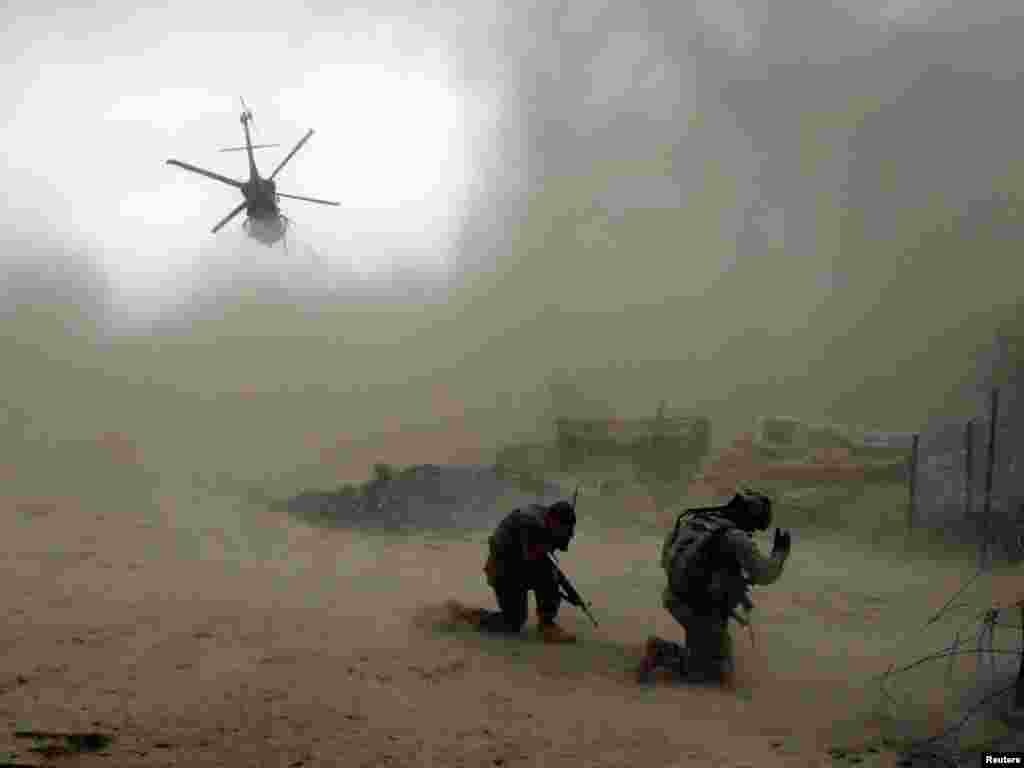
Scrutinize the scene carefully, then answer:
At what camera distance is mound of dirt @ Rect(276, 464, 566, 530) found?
12008 millimetres

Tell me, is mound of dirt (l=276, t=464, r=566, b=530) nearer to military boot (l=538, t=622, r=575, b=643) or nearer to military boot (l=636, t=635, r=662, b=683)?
military boot (l=538, t=622, r=575, b=643)

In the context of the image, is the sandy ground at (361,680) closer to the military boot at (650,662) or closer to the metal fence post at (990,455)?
the military boot at (650,662)

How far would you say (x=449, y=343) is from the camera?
2678 centimetres

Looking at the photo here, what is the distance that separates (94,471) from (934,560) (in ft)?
42.5

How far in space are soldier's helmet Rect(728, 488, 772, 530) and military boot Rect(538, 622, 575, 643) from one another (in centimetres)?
148

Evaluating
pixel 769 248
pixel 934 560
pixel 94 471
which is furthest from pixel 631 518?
pixel 769 248

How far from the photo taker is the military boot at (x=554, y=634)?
21.8 ft

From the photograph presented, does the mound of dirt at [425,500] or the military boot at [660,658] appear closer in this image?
the military boot at [660,658]

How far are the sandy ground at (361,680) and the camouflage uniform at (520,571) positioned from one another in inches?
9.7

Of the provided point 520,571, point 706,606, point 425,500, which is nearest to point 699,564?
point 706,606

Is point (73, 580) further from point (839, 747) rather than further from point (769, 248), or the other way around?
point (769, 248)

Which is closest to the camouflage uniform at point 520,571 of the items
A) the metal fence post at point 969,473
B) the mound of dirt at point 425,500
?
the mound of dirt at point 425,500

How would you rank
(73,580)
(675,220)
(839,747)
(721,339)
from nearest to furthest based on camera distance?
(839,747)
(73,580)
(721,339)
(675,220)

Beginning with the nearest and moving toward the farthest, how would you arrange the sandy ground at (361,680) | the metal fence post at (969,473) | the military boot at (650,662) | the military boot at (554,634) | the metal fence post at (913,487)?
1. the sandy ground at (361,680)
2. the military boot at (650,662)
3. the military boot at (554,634)
4. the metal fence post at (969,473)
5. the metal fence post at (913,487)
